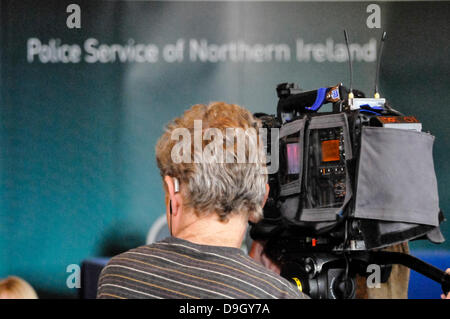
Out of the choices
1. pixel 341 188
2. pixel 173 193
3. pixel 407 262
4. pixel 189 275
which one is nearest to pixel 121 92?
pixel 341 188

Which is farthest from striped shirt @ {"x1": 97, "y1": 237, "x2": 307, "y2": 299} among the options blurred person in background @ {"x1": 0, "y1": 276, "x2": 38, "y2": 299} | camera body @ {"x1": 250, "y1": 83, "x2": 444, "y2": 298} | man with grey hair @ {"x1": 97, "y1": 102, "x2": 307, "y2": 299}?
camera body @ {"x1": 250, "y1": 83, "x2": 444, "y2": 298}

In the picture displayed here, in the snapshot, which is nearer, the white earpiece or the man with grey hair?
the man with grey hair

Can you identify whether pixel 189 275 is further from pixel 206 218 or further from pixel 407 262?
pixel 407 262

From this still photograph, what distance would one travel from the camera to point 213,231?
1045 millimetres

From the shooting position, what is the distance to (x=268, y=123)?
183cm

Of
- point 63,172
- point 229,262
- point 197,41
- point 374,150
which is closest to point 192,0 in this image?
point 197,41

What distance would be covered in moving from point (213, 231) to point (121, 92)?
2173 millimetres

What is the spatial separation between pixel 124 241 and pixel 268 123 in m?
1.49

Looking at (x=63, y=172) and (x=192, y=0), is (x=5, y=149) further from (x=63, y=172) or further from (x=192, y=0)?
(x=192, y=0)

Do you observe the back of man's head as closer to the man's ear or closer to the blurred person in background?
the man's ear

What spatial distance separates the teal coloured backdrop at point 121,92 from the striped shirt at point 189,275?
2.07m

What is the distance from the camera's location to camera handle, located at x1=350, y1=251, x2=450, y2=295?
151 cm

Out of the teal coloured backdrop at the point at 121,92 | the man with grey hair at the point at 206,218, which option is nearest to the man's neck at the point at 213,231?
the man with grey hair at the point at 206,218

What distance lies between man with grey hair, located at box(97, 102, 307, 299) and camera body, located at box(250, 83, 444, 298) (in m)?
0.54
